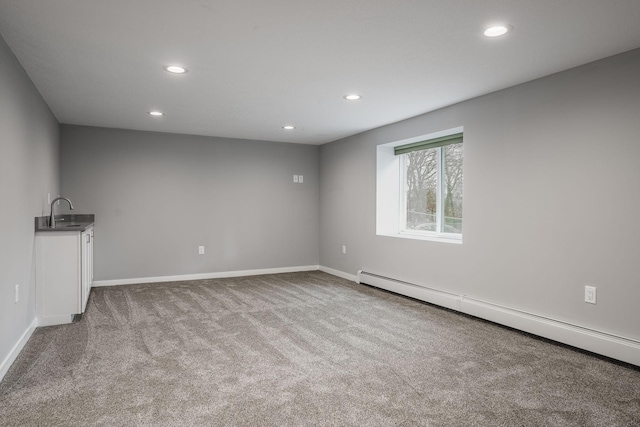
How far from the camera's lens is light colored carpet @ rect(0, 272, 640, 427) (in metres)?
2.06

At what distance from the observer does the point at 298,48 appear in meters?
2.73

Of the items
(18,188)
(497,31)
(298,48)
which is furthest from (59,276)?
(497,31)

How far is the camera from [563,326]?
310 centimetres

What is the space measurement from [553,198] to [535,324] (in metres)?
1.03

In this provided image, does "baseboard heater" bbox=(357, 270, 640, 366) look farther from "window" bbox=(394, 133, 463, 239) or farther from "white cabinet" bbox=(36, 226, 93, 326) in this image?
"white cabinet" bbox=(36, 226, 93, 326)

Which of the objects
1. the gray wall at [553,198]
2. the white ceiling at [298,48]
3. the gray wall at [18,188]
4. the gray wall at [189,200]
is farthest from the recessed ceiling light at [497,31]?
the gray wall at [189,200]

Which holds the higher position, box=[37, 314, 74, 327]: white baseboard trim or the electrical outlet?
the electrical outlet

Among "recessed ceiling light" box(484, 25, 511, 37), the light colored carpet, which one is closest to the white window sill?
the light colored carpet

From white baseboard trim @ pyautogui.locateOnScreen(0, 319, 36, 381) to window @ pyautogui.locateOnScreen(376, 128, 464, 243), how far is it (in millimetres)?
3846

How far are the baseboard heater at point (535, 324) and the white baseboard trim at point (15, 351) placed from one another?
3.64m

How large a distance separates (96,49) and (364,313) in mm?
3164

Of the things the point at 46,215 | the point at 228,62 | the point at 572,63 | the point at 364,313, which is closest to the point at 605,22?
the point at 572,63

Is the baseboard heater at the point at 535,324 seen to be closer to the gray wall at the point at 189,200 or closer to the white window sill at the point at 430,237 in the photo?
the white window sill at the point at 430,237

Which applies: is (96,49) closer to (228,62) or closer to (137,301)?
(228,62)
